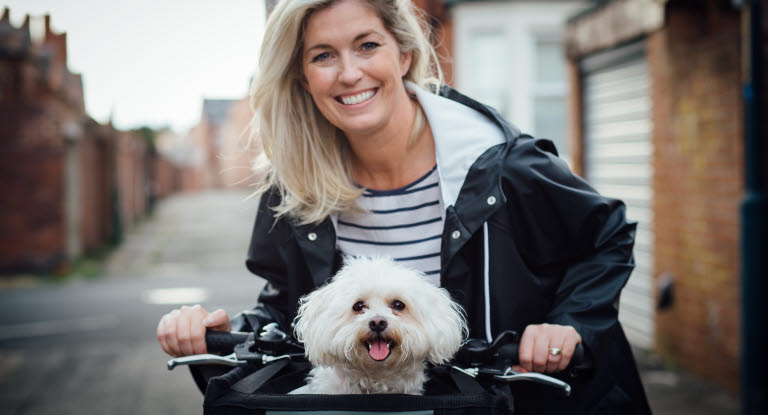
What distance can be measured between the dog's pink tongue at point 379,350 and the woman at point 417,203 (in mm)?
333

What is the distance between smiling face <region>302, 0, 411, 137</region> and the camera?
2.12 m

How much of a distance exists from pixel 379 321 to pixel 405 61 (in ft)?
3.61

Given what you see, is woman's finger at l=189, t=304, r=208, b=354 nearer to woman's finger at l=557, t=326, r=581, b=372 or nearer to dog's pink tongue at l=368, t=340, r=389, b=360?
dog's pink tongue at l=368, t=340, r=389, b=360

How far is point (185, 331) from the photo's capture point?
1.88m

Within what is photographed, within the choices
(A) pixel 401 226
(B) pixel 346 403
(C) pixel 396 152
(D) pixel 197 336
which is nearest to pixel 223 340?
(D) pixel 197 336

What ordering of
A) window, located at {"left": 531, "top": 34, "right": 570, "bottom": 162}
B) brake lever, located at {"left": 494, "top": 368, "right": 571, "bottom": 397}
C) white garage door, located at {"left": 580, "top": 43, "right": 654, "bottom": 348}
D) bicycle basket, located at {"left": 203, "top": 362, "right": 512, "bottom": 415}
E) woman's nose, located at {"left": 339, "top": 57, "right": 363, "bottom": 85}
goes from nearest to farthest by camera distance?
1. bicycle basket, located at {"left": 203, "top": 362, "right": 512, "bottom": 415}
2. brake lever, located at {"left": 494, "top": 368, "right": 571, "bottom": 397}
3. woman's nose, located at {"left": 339, "top": 57, "right": 363, "bottom": 85}
4. white garage door, located at {"left": 580, "top": 43, "right": 654, "bottom": 348}
5. window, located at {"left": 531, "top": 34, "right": 570, "bottom": 162}

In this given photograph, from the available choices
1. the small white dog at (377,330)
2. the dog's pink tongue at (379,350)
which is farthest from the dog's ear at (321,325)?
the dog's pink tongue at (379,350)

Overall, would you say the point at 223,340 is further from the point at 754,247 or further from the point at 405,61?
the point at 754,247

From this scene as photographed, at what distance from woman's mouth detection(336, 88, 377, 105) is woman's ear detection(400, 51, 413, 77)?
0.25m

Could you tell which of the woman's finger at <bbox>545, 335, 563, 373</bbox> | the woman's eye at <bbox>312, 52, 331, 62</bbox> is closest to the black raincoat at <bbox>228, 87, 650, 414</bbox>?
the woman's finger at <bbox>545, 335, 563, 373</bbox>

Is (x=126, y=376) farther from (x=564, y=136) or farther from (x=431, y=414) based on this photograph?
(x=564, y=136)

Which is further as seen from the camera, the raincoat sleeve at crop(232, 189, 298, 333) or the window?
the window

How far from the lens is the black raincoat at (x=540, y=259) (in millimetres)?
1831


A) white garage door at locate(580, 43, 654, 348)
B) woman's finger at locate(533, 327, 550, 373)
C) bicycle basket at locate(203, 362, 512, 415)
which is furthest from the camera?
white garage door at locate(580, 43, 654, 348)
